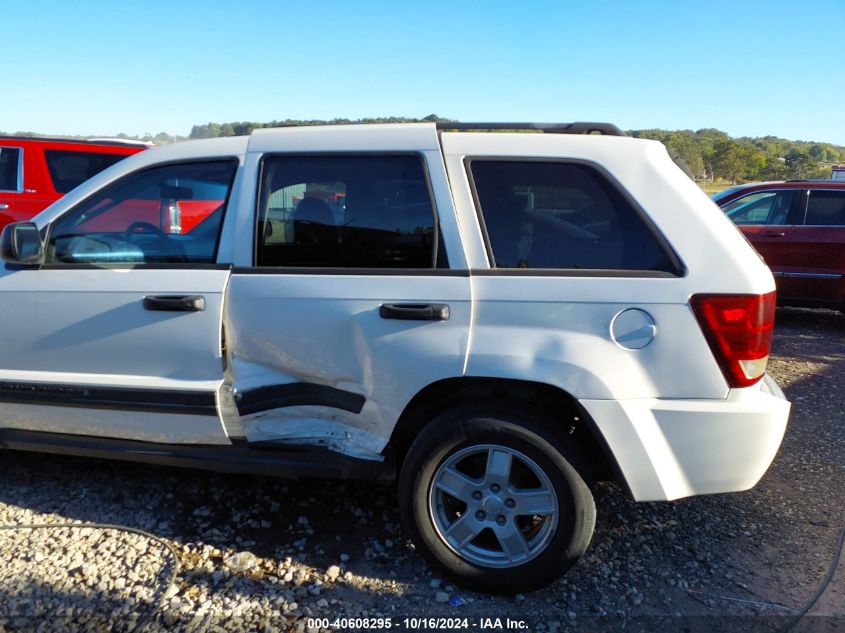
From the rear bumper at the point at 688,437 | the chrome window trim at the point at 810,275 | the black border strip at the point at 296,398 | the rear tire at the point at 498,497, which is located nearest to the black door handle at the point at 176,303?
the black border strip at the point at 296,398

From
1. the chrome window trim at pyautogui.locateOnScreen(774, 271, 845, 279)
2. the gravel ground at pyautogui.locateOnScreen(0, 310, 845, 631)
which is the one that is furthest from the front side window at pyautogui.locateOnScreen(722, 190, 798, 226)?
the gravel ground at pyautogui.locateOnScreen(0, 310, 845, 631)

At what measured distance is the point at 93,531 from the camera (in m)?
2.99

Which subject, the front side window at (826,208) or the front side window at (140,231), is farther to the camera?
the front side window at (826,208)

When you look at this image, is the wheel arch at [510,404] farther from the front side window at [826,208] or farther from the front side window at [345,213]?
the front side window at [826,208]

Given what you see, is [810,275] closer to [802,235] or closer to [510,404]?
[802,235]

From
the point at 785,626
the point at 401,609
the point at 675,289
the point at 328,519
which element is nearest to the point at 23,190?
the point at 328,519

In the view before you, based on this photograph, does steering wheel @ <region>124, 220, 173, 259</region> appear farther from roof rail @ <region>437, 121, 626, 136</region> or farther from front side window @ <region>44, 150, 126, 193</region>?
front side window @ <region>44, 150, 126, 193</region>

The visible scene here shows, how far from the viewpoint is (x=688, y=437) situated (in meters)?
2.39

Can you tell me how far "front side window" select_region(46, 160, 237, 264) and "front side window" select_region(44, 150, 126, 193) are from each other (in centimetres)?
544

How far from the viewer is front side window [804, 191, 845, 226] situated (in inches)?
291

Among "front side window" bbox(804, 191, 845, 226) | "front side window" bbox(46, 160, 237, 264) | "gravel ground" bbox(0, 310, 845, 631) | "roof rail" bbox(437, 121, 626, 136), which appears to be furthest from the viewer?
"front side window" bbox(804, 191, 845, 226)

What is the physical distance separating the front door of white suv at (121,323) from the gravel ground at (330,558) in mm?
482

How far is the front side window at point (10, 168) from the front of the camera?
25.2 feet

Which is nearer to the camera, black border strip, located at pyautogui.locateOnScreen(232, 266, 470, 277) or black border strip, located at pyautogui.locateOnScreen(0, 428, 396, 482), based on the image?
black border strip, located at pyautogui.locateOnScreen(232, 266, 470, 277)
